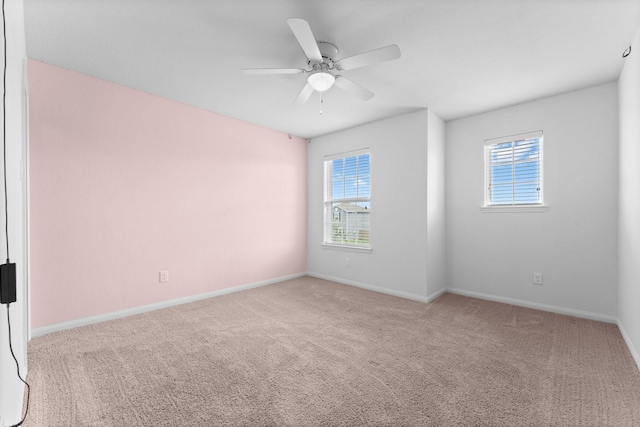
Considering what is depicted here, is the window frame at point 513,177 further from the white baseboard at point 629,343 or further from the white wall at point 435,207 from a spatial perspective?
the white baseboard at point 629,343

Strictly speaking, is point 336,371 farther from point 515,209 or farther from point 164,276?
point 515,209

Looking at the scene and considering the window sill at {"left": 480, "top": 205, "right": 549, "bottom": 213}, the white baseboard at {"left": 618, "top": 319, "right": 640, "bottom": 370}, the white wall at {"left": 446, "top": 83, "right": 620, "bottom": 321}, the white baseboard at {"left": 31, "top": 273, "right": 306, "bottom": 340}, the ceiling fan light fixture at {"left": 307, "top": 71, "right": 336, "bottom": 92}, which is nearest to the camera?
the white baseboard at {"left": 618, "top": 319, "right": 640, "bottom": 370}

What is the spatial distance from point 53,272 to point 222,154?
7.04 feet

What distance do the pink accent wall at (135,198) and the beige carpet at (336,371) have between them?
437 mm

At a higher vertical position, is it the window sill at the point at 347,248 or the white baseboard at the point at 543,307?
the window sill at the point at 347,248

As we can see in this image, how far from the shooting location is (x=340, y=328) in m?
2.77

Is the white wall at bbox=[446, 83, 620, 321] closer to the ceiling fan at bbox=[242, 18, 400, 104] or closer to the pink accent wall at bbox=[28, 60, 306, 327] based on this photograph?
the ceiling fan at bbox=[242, 18, 400, 104]

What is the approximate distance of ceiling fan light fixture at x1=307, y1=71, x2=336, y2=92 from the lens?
2.28 metres

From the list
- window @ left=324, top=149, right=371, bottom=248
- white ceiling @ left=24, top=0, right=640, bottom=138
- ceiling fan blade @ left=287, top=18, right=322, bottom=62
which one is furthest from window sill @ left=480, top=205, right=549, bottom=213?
ceiling fan blade @ left=287, top=18, right=322, bottom=62

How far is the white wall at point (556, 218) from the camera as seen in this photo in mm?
2945

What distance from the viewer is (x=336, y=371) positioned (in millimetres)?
2010

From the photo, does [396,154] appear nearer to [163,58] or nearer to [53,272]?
[163,58]

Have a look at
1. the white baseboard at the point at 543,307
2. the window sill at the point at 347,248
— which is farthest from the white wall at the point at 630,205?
the window sill at the point at 347,248

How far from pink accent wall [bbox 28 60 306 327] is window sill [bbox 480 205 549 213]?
2988 millimetres
